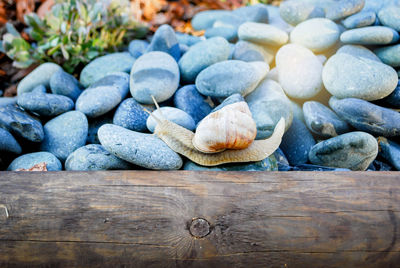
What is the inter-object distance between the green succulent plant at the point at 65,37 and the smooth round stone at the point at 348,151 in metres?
2.18

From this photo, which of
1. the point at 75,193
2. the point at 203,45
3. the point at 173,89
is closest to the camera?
the point at 75,193

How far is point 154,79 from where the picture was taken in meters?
2.33

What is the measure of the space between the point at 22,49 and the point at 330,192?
9.45 ft

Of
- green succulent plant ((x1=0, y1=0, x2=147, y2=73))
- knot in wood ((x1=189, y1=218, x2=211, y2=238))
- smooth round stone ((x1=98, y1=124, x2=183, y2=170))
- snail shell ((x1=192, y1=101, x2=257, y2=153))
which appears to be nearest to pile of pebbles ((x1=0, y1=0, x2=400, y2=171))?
smooth round stone ((x1=98, y1=124, x2=183, y2=170))

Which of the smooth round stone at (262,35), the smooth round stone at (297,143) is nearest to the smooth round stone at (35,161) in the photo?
the smooth round stone at (297,143)

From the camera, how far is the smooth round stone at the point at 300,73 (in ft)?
7.91

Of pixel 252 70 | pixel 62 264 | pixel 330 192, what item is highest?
pixel 252 70

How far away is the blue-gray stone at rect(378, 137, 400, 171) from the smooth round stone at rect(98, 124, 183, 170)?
4.46ft

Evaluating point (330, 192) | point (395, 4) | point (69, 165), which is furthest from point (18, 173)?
point (395, 4)

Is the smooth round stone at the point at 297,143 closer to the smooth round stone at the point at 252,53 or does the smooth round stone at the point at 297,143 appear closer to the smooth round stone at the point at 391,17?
the smooth round stone at the point at 252,53

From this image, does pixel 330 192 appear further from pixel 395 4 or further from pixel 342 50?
pixel 395 4

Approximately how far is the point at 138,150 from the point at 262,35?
1529mm

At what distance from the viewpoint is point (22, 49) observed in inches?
116

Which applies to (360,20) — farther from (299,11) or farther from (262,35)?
(262,35)
